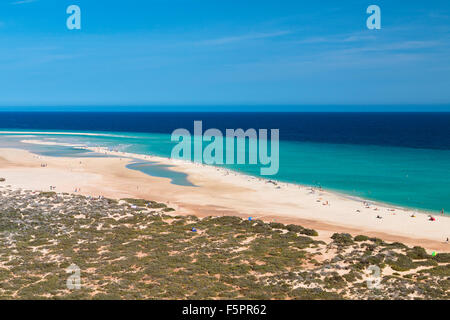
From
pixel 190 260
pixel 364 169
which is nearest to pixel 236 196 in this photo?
pixel 190 260

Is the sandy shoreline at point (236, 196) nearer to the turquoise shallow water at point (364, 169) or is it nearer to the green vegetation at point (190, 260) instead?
the green vegetation at point (190, 260)

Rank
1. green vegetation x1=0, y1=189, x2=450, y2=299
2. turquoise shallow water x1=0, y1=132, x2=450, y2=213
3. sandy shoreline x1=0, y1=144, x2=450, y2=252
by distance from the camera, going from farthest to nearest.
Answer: turquoise shallow water x1=0, y1=132, x2=450, y2=213 < sandy shoreline x1=0, y1=144, x2=450, y2=252 < green vegetation x1=0, y1=189, x2=450, y2=299

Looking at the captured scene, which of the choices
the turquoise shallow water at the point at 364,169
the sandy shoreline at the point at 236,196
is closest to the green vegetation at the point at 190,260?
the sandy shoreline at the point at 236,196

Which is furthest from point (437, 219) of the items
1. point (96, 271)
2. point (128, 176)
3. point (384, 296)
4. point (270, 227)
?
point (128, 176)

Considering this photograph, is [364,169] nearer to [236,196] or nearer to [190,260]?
[236,196]

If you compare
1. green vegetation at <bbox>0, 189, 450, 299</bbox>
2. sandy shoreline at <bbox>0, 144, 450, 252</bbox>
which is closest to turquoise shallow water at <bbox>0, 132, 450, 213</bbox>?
sandy shoreline at <bbox>0, 144, 450, 252</bbox>

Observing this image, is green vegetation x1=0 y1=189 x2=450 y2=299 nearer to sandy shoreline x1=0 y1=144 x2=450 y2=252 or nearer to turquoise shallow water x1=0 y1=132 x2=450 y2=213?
sandy shoreline x1=0 y1=144 x2=450 y2=252

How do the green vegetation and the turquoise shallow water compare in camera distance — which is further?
the turquoise shallow water
